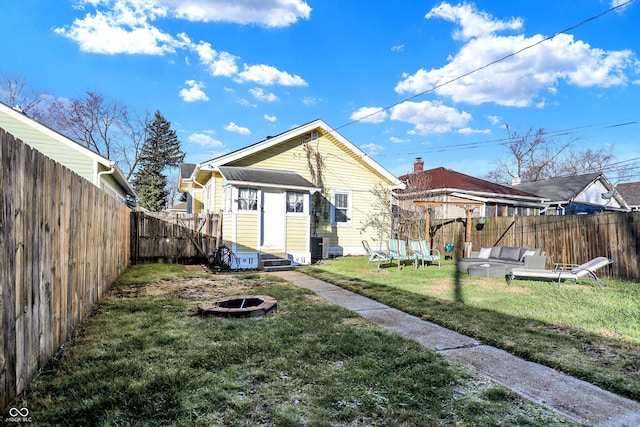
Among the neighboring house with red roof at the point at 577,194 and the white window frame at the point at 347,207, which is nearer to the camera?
the white window frame at the point at 347,207

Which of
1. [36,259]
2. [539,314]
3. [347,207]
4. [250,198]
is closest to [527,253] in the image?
[539,314]

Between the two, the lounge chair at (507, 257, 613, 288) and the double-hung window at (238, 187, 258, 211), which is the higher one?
the double-hung window at (238, 187, 258, 211)

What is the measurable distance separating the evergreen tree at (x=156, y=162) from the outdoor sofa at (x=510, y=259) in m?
32.9

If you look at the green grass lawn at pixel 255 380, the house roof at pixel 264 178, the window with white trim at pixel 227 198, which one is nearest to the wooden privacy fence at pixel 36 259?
the green grass lawn at pixel 255 380

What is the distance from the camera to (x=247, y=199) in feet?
37.4

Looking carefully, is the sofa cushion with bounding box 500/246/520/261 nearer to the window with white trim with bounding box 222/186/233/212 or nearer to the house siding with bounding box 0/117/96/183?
the window with white trim with bounding box 222/186/233/212

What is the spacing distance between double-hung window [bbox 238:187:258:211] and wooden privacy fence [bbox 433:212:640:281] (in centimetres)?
901

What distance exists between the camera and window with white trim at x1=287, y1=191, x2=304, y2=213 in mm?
12109

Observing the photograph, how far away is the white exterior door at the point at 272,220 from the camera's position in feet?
38.4

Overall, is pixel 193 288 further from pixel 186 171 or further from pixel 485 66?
pixel 186 171

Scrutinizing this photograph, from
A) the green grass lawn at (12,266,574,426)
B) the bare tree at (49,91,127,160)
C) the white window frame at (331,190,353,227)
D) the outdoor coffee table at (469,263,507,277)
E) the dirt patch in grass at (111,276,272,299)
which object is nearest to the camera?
the green grass lawn at (12,266,574,426)

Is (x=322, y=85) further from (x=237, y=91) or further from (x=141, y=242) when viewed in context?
(x=141, y=242)

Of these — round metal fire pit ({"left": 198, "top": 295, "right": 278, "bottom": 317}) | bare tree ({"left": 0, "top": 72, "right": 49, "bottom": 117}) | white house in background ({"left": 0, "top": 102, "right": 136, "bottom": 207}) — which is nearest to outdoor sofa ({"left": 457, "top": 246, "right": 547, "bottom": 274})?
round metal fire pit ({"left": 198, "top": 295, "right": 278, "bottom": 317})

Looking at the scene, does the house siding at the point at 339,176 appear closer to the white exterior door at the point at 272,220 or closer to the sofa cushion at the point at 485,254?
the white exterior door at the point at 272,220
